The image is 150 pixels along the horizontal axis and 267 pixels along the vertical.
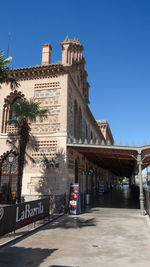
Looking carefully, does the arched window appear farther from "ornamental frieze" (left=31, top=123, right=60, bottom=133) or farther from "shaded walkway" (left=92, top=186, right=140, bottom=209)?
"shaded walkway" (left=92, top=186, right=140, bottom=209)

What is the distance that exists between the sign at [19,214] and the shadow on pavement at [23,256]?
32.0 inches

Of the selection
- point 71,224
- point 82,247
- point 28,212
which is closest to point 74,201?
point 71,224

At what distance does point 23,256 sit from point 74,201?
8.36 m

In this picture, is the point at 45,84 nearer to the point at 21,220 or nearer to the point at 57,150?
the point at 57,150

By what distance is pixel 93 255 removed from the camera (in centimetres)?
663

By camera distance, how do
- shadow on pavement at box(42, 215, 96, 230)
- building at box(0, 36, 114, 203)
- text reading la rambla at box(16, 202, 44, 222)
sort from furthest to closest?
building at box(0, 36, 114, 203) → shadow on pavement at box(42, 215, 96, 230) → text reading la rambla at box(16, 202, 44, 222)

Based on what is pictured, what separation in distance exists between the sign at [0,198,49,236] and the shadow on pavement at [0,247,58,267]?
0.81m

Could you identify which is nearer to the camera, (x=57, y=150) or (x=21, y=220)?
(x=21, y=220)

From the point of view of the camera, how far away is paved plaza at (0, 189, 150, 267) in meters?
6.08

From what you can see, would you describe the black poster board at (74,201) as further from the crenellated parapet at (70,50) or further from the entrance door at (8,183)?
the crenellated parapet at (70,50)

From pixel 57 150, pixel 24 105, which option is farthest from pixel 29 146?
pixel 24 105

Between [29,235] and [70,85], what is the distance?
38.7ft

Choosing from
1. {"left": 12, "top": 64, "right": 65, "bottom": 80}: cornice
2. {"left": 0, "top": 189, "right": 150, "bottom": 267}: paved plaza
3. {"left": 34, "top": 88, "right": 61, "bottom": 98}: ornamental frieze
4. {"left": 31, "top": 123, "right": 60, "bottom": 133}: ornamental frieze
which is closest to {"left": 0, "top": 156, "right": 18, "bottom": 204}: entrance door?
{"left": 31, "top": 123, "right": 60, "bottom": 133}: ornamental frieze

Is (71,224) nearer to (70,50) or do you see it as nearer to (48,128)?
(48,128)
